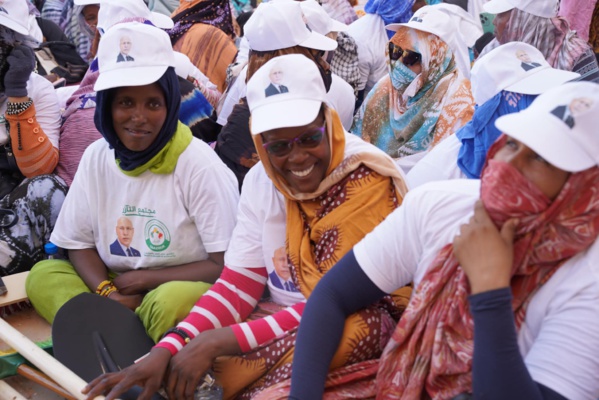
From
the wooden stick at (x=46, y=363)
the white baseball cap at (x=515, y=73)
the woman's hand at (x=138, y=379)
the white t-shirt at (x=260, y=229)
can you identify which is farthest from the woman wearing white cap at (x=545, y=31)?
the wooden stick at (x=46, y=363)

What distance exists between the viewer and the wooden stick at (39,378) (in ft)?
8.46

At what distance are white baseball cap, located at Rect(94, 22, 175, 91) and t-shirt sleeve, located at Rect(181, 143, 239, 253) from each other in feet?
1.39

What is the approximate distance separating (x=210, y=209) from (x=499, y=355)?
149 centimetres

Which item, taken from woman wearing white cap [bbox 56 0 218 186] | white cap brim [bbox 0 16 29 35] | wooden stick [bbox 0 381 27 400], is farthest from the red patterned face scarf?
white cap brim [bbox 0 16 29 35]

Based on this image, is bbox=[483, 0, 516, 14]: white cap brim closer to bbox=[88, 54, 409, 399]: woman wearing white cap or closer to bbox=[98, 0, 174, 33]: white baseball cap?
bbox=[98, 0, 174, 33]: white baseball cap

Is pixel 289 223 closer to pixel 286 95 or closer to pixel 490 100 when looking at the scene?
pixel 286 95

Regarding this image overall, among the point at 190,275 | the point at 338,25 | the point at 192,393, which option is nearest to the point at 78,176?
the point at 190,275

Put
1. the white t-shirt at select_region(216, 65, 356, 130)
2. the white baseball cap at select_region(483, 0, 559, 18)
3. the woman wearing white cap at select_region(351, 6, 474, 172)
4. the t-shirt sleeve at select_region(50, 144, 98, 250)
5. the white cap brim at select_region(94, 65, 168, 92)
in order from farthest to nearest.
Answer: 1. the white baseball cap at select_region(483, 0, 559, 18)
2. the white t-shirt at select_region(216, 65, 356, 130)
3. the woman wearing white cap at select_region(351, 6, 474, 172)
4. the t-shirt sleeve at select_region(50, 144, 98, 250)
5. the white cap brim at select_region(94, 65, 168, 92)

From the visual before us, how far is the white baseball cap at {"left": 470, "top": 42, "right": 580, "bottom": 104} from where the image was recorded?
3053 millimetres

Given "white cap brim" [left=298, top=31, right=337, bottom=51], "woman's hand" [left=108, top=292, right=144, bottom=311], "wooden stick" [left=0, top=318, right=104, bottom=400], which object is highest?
"white cap brim" [left=298, top=31, right=337, bottom=51]

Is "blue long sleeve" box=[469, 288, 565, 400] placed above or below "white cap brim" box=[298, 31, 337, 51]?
below

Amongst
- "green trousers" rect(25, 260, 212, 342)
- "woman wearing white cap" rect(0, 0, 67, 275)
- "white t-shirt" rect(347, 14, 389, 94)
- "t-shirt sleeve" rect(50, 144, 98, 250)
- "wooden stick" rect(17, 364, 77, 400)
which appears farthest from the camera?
"white t-shirt" rect(347, 14, 389, 94)

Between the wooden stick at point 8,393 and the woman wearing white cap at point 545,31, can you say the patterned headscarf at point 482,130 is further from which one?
the wooden stick at point 8,393

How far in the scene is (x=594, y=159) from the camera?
1.71 m
